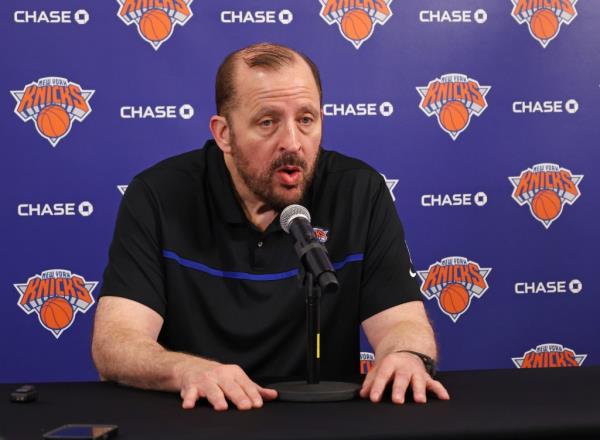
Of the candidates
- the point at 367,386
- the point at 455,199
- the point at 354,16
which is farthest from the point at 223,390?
the point at 354,16

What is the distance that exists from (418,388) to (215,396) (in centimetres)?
36

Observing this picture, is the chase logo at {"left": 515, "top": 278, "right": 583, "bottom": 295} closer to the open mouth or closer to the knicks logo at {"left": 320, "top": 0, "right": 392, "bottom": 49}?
the knicks logo at {"left": 320, "top": 0, "right": 392, "bottom": 49}

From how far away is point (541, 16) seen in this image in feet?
12.1

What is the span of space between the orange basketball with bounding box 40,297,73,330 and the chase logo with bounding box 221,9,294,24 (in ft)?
4.38

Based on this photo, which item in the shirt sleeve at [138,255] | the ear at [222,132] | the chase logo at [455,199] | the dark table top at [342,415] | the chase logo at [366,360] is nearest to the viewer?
the dark table top at [342,415]

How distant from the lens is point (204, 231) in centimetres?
216

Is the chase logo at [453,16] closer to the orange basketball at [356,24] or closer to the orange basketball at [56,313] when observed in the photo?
the orange basketball at [356,24]

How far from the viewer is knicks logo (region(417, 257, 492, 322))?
3605 millimetres

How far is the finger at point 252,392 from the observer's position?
1437mm

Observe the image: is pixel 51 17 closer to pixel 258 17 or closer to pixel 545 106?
pixel 258 17

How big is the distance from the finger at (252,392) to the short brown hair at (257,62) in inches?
35.6

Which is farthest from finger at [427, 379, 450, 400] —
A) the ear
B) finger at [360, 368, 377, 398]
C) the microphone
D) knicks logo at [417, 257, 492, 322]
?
knicks logo at [417, 257, 492, 322]

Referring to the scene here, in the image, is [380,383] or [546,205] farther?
[546,205]

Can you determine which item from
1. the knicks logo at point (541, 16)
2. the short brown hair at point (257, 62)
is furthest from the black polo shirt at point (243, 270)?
the knicks logo at point (541, 16)
